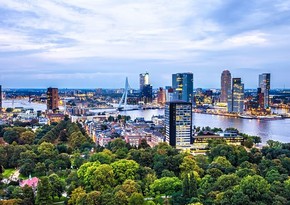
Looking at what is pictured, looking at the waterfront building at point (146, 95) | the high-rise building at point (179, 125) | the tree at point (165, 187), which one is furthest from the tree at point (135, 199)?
the waterfront building at point (146, 95)

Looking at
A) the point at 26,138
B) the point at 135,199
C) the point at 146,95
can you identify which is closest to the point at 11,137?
the point at 26,138

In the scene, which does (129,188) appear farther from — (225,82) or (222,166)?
(225,82)

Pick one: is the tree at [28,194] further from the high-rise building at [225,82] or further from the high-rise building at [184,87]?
the high-rise building at [225,82]

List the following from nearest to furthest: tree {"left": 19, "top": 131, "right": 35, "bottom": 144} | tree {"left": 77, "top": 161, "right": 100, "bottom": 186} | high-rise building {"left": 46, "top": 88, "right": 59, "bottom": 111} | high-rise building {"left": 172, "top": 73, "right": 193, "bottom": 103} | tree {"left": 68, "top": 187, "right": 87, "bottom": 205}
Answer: tree {"left": 68, "top": 187, "right": 87, "bottom": 205}
tree {"left": 77, "top": 161, "right": 100, "bottom": 186}
tree {"left": 19, "top": 131, "right": 35, "bottom": 144}
high-rise building {"left": 46, "top": 88, "right": 59, "bottom": 111}
high-rise building {"left": 172, "top": 73, "right": 193, "bottom": 103}

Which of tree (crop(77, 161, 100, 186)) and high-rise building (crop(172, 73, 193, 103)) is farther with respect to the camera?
high-rise building (crop(172, 73, 193, 103))

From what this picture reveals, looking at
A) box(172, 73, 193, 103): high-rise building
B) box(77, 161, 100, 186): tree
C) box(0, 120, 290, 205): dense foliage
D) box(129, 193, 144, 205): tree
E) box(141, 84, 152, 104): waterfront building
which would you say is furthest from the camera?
box(141, 84, 152, 104): waterfront building

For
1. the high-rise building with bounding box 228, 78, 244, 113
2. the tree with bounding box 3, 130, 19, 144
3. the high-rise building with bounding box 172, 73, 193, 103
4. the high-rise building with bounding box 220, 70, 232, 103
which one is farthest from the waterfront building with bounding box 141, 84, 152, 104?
the tree with bounding box 3, 130, 19, 144

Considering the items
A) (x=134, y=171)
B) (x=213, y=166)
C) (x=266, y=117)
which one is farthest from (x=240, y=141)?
(x=266, y=117)

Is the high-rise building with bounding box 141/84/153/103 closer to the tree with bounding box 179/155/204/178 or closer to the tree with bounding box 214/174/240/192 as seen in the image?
the tree with bounding box 179/155/204/178
